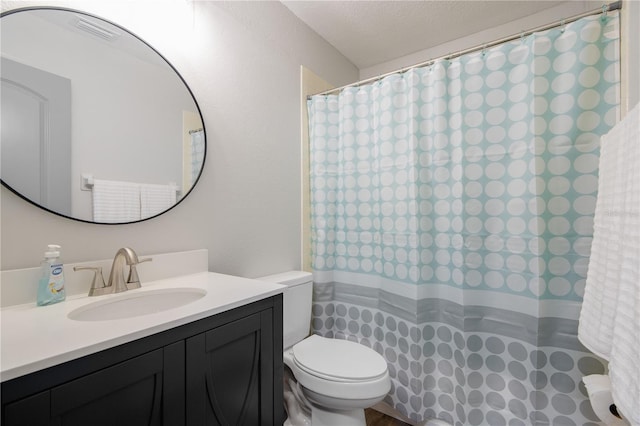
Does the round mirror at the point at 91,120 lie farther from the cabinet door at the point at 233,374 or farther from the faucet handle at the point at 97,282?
the cabinet door at the point at 233,374

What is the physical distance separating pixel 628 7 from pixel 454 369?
5.38 ft

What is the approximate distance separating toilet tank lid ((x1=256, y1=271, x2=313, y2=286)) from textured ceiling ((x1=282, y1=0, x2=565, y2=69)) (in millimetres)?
1685

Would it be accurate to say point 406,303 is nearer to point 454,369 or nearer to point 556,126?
point 454,369

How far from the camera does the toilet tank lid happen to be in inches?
62.8

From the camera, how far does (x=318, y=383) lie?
1.25 metres

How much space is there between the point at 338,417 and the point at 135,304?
3.29 feet

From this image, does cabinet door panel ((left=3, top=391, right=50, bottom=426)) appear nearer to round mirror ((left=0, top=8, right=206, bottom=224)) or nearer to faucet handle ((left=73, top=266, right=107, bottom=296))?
faucet handle ((left=73, top=266, right=107, bottom=296))

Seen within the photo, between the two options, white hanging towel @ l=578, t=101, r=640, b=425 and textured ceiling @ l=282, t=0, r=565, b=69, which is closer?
white hanging towel @ l=578, t=101, r=640, b=425

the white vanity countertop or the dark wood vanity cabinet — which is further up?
the white vanity countertop

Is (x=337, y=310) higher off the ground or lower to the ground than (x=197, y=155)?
lower

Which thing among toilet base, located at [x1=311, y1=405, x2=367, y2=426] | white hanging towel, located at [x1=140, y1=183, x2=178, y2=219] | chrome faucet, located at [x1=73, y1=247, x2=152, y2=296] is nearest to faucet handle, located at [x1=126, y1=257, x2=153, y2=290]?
chrome faucet, located at [x1=73, y1=247, x2=152, y2=296]

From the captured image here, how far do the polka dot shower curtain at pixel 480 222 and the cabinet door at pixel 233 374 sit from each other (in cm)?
89

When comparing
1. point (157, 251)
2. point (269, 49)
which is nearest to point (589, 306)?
point (157, 251)

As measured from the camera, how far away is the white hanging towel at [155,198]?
1165 millimetres
